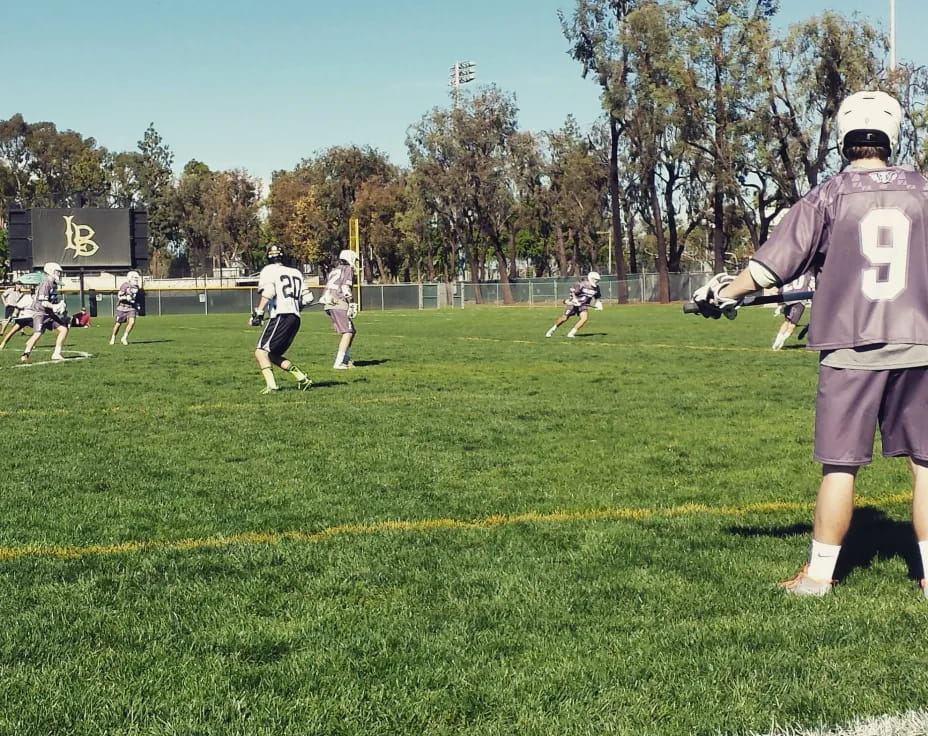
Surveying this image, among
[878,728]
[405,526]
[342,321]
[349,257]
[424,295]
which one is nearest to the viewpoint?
[878,728]

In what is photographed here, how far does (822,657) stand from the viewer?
3.85 meters

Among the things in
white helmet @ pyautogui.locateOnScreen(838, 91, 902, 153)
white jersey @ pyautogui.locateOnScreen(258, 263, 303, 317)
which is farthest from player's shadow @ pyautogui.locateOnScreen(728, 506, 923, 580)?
white jersey @ pyautogui.locateOnScreen(258, 263, 303, 317)

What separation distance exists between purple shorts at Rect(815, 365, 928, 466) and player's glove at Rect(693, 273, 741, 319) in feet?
1.77

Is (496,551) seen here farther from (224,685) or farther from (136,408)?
(136,408)

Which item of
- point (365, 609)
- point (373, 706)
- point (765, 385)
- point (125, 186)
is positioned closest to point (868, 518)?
point (365, 609)

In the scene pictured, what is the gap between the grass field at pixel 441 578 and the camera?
11.4 feet

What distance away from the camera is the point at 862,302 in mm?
4414

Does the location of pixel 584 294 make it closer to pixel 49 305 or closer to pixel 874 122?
pixel 49 305

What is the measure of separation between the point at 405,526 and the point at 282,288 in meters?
8.35

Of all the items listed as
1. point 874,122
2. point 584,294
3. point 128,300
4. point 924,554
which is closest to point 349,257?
point 584,294

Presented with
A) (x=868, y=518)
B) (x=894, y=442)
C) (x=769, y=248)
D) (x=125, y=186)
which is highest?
(x=125, y=186)

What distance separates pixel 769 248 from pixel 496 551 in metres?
1.99

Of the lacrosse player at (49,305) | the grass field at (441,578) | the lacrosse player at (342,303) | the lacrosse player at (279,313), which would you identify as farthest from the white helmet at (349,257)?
the grass field at (441,578)

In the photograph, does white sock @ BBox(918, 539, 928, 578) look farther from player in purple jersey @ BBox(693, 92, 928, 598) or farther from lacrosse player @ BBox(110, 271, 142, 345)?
lacrosse player @ BBox(110, 271, 142, 345)
